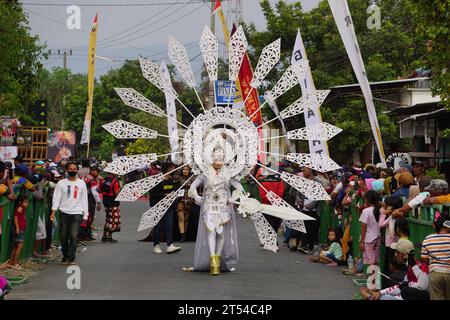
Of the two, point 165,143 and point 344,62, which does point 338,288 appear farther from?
point 165,143

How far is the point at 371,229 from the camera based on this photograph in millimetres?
13188

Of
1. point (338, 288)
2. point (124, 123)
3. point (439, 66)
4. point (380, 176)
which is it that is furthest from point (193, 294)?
point (439, 66)

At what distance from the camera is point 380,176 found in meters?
15.6

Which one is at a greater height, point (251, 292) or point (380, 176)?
point (380, 176)

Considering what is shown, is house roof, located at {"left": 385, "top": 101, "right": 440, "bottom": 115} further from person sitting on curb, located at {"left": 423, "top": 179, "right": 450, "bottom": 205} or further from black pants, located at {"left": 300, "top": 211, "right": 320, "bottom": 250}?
person sitting on curb, located at {"left": 423, "top": 179, "right": 450, "bottom": 205}

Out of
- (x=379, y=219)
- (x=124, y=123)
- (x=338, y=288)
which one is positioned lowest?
(x=338, y=288)

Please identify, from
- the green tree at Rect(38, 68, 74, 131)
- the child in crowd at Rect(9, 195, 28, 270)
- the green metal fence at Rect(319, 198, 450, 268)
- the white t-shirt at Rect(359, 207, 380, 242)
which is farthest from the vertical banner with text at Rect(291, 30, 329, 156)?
the green tree at Rect(38, 68, 74, 131)

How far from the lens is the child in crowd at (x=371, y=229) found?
13.1 metres

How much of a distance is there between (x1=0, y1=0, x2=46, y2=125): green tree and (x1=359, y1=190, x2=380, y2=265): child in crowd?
10750 mm

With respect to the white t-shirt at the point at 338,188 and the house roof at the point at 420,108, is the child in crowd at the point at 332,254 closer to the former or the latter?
the white t-shirt at the point at 338,188

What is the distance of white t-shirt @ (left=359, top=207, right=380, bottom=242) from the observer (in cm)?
1311

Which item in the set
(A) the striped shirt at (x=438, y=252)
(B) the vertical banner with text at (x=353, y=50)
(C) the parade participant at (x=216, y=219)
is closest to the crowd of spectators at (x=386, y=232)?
(A) the striped shirt at (x=438, y=252)
